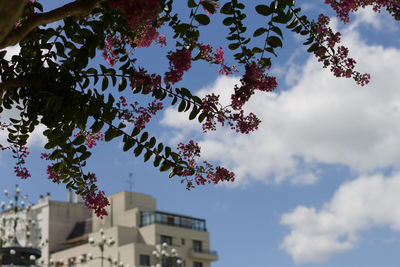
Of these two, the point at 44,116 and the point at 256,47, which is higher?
the point at 256,47

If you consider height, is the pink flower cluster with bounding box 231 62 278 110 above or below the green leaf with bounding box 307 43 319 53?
below

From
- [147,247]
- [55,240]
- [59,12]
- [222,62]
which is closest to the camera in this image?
[59,12]

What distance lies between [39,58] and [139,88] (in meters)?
0.76

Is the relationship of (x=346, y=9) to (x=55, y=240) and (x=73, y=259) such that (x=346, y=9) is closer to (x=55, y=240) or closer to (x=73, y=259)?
(x=73, y=259)

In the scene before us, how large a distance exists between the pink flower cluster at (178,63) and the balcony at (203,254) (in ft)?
178

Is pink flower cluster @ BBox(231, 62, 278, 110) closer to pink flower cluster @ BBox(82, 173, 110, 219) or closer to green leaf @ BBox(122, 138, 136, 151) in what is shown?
green leaf @ BBox(122, 138, 136, 151)

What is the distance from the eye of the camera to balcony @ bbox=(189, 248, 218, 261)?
189ft

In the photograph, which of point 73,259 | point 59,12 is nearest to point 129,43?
point 59,12

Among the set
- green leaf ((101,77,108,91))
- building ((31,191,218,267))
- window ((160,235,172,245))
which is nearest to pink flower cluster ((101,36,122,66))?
green leaf ((101,77,108,91))

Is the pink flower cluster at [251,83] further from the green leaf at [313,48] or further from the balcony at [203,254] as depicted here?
the balcony at [203,254]

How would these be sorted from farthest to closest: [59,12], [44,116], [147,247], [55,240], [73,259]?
[55,240] → [73,259] → [147,247] → [44,116] → [59,12]

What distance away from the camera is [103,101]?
4.65 m

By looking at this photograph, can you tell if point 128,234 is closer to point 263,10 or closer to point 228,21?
point 228,21

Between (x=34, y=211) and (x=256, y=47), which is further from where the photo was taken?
(x=34, y=211)
